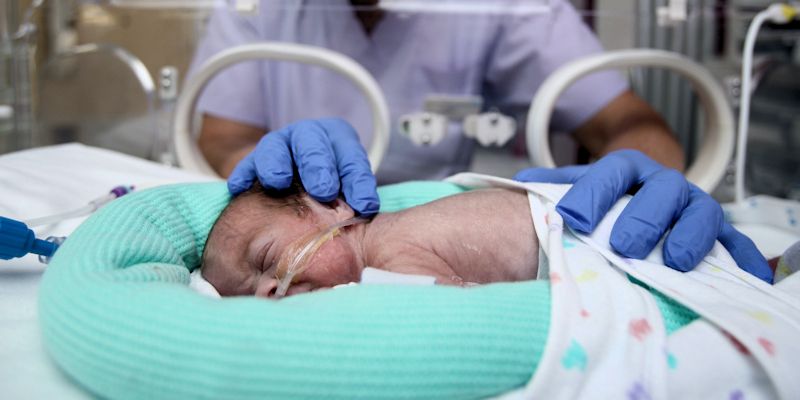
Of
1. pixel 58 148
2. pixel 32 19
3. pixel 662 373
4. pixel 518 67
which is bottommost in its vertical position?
pixel 662 373

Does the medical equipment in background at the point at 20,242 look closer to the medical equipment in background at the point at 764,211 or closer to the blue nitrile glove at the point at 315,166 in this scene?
the blue nitrile glove at the point at 315,166

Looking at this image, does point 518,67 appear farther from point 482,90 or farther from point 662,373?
point 662,373

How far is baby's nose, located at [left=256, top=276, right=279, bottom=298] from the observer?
947 millimetres

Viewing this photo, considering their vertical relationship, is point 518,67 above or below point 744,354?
above

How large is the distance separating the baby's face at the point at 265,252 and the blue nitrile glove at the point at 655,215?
1.07 ft

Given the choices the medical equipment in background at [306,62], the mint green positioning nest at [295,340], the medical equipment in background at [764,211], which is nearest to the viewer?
the mint green positioning nest at [295,340]

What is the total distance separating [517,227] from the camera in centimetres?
100

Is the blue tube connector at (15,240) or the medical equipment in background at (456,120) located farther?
the medical equipment in background at (456,120)

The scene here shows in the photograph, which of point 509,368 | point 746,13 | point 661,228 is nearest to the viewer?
point 509,368

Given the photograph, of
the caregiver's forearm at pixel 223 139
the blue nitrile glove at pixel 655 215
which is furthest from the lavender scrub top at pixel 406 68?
the blue nitrile glove at pixel 655 215

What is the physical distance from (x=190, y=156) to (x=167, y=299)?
3.17 ft

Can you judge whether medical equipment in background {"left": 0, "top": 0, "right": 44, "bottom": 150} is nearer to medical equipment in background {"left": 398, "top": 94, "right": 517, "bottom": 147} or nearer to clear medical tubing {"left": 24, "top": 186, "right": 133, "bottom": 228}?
clear medical tubing {"left": 24, "top": 186, "right": 133, "bottom": 228}

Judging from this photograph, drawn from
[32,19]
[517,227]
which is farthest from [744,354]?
[32,19]

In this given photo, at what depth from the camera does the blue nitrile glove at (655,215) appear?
916 millimetres
